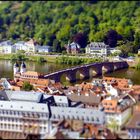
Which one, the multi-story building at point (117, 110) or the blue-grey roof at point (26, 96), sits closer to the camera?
the multi-story building at point (117, 110)

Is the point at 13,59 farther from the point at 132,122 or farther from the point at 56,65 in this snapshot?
the point at 132,122

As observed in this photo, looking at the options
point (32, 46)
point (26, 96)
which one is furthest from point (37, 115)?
point (32, 46)

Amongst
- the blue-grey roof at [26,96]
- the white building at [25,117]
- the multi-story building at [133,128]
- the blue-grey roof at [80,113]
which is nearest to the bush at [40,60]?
the blue-grey roof at [26,96]

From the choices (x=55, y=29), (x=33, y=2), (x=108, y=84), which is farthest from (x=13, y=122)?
(x=33, y=2)

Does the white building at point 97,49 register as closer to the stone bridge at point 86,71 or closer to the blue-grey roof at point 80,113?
the stone bridge at point 86,71

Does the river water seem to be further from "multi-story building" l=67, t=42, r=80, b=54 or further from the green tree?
the green tree

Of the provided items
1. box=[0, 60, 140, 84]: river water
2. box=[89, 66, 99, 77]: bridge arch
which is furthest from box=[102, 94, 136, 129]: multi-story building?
box=[89, 66, 99, 77]: bridge arch
